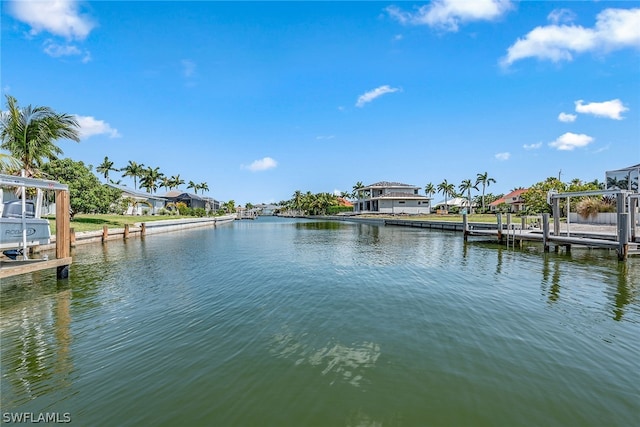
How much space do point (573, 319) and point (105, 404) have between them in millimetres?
11549

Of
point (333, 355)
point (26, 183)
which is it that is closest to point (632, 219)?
point (333, 355)

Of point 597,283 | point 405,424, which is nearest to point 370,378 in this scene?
point 405,424

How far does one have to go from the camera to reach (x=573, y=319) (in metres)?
9.16

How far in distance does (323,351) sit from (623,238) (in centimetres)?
2048

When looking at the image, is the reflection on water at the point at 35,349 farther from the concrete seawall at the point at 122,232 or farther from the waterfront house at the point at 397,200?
the waterfront house at the point at 397,200

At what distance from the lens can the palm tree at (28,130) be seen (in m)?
24.0

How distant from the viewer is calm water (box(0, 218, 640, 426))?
16.8 feet

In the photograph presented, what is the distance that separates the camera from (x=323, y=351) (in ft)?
23.3

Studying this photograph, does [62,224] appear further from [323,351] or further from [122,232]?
[122,232]

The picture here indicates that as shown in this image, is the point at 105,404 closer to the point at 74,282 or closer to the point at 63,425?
the point at 63,425

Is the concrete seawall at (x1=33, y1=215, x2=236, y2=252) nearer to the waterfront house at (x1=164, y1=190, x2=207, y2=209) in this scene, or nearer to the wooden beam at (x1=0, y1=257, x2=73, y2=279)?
the wooden beam at (x1=0, y1=257, x2=73, y2=279)

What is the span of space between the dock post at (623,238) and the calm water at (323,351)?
5.25 metres

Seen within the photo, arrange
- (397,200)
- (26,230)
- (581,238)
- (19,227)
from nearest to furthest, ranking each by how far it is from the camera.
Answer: (19,227)
(26,230)
(581,238)
(397,200)

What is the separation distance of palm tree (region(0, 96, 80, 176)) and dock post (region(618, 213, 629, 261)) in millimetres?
39253
